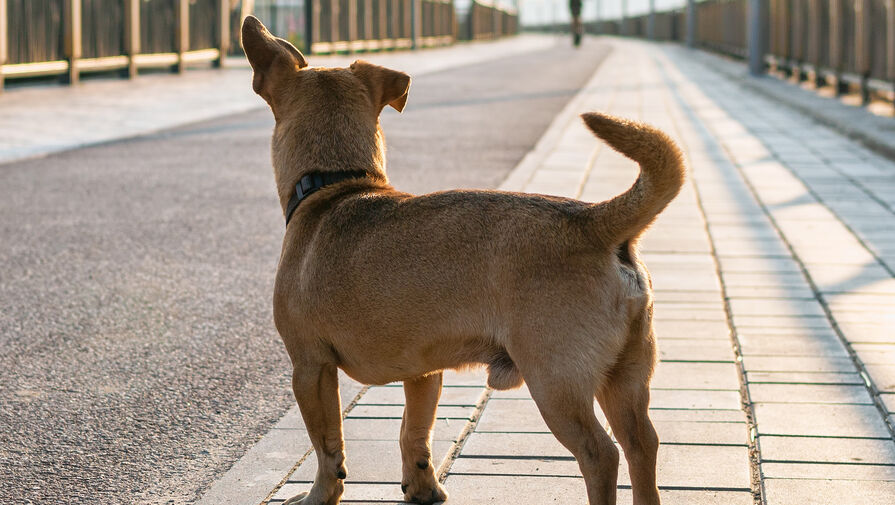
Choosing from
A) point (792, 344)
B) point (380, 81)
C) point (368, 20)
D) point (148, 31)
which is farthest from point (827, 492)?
point (368, 20)

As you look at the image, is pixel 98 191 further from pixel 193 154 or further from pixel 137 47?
pixel 137 47

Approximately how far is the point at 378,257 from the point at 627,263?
60 centimetres

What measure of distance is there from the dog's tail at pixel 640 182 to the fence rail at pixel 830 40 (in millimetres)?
13374

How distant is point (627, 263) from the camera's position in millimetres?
2807

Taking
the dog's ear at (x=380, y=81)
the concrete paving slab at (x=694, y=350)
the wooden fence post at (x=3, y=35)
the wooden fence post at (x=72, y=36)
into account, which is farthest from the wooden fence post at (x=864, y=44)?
the dog's ear at (x=380, y=81)

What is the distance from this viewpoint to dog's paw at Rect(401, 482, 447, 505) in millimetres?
3230

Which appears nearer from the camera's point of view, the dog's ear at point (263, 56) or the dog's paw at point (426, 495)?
the dog's paw at point (426, 495)

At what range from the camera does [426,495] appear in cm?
323

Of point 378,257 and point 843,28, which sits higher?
point 843,28

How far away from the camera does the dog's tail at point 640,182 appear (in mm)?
2754

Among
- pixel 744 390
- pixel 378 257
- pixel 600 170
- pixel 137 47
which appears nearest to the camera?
pixel 378 257

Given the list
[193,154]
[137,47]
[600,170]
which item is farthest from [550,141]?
[137,47]

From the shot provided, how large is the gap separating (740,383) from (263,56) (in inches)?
78.5

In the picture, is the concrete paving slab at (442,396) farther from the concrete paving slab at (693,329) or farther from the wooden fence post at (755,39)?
the wooden fence post at (755,39)
